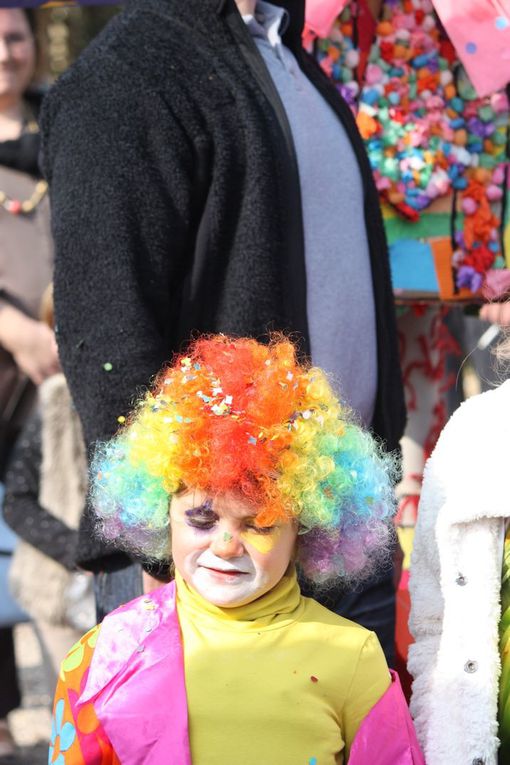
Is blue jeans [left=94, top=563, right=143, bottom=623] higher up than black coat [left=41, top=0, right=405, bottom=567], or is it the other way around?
black coat [left=41, top=0, right=405, bottom=567]

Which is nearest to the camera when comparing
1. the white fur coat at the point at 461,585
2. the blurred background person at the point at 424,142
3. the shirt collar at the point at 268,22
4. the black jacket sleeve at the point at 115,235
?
the white fur coat at the point at 461,585

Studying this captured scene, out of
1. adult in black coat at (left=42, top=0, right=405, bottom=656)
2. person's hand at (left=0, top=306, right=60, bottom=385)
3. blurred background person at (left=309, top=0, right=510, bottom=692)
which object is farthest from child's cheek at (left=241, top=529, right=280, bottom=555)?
person's hand at (left=0, top=306, right=60, bottom=385)

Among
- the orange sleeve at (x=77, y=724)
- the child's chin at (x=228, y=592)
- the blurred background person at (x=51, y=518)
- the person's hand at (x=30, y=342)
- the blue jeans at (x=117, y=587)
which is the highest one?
the child's chin at (x=228, y=592)

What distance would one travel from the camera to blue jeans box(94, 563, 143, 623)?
233cm

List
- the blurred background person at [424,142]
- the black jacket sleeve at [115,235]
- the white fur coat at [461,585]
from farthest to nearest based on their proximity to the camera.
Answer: the blurred background person at [424,142] → the black jacket sleeve at [115,235] → the white fur coat at [461,585]

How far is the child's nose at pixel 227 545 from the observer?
1.95 meters

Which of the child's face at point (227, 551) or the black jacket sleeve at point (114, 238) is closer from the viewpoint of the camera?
the child's face at point (227, 551)

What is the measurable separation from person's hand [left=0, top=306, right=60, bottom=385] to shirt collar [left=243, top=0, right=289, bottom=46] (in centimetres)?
158

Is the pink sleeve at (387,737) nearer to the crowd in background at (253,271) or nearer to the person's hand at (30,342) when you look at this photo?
the crowd in background at (253,271)

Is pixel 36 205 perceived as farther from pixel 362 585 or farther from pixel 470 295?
pixel 362 585

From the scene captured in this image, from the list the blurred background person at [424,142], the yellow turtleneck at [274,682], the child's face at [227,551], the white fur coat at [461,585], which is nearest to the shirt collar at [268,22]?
the blurred background person at [424,142]

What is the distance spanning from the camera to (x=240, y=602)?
1975 mm

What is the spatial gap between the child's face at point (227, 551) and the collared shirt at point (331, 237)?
1.86 feet

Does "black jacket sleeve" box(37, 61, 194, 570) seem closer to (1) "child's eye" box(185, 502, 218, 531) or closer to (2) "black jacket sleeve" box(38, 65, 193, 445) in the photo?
(2) "black jacket sleeve" box(38, 65, 193, 445)
